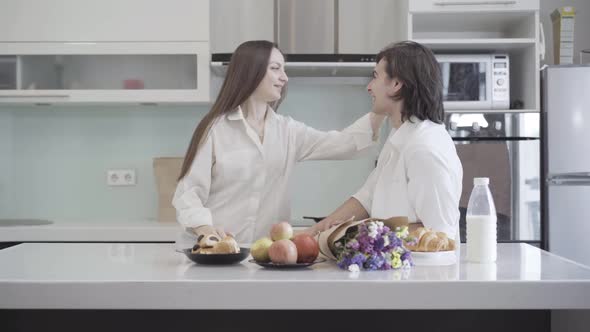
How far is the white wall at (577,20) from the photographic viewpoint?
397 cm

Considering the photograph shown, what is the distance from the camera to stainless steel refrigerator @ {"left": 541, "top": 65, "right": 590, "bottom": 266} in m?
3.44

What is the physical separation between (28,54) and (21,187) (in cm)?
83

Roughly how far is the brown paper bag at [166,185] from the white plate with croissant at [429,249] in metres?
2.10

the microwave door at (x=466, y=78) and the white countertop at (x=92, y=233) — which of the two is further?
→ the microwave door at (x=466, y=78)

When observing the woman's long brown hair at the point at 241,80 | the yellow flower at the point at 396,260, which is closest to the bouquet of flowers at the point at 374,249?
the yellow flower at the point at 396,260

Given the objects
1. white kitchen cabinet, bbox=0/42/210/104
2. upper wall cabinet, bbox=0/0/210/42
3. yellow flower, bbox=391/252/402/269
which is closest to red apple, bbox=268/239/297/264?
yellow flower, bbox=391/252/402/269

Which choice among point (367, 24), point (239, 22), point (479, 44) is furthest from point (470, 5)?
point (239, 22)

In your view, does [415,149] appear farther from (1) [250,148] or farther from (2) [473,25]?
(2) [473,25]

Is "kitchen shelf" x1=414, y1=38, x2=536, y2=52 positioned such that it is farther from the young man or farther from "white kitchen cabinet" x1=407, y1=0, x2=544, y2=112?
the young man

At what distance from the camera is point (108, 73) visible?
368 centimetres

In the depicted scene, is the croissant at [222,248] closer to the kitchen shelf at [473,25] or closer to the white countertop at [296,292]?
the white countertop at [296,292]

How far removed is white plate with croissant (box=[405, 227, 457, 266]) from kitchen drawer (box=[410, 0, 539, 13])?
1.91 metres

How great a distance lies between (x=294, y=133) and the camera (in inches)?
109
